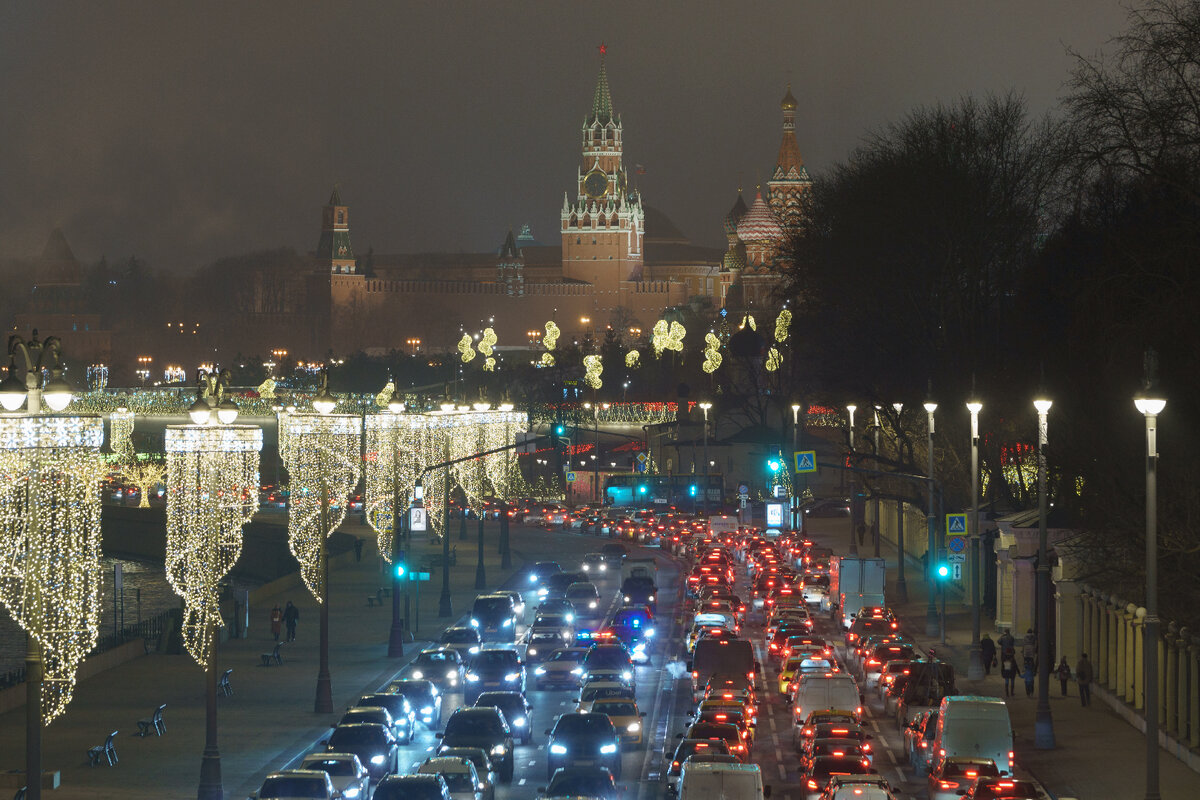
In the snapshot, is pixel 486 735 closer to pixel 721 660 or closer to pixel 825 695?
pixel 825 695

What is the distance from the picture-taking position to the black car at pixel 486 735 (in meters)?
29.9

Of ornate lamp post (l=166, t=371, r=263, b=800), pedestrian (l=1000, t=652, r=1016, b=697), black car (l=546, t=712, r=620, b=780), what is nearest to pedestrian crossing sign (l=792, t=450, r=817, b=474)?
pedestrian (l=1000, t=652, r=1016, b=697)

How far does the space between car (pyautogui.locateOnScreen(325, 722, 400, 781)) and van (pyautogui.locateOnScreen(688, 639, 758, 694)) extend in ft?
31.0

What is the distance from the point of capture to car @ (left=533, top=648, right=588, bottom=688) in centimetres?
4062

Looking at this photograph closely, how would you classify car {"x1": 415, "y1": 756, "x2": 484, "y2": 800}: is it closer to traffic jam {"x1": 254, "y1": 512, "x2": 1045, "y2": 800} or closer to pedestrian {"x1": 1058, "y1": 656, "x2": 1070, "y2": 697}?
traffic jam {"x1": 254, "y1": 512, "x2": 1045, "y2": 800}

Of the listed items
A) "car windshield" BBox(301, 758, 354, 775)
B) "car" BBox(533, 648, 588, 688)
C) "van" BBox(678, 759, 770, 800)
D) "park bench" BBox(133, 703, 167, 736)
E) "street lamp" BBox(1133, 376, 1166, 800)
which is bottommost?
"park bench" BBox(133, 703, 167, 736)

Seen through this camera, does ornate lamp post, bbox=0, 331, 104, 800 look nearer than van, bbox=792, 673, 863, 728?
Yes

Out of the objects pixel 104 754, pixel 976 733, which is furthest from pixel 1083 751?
pixel 104 754

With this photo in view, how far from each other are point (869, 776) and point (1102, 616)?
55.7 ft

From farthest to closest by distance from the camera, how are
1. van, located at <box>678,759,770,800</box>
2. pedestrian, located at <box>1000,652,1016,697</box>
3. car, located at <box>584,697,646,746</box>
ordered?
pedestrian, located at <box>1000,652,1016,697</box>, car, located at <box>584,697,646,746</box>, van, located at <box>678,759,770,800</box>

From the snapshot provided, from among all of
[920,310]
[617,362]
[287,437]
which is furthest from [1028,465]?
[617,362]

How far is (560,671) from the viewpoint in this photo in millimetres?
40750

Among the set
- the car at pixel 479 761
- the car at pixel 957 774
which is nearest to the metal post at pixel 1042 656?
the car at pixel 957 774

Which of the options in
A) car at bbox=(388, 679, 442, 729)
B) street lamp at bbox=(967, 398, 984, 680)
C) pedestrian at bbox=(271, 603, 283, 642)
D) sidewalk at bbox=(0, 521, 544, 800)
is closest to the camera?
sidewalk at bbox=(0, 521, 544, 800)
